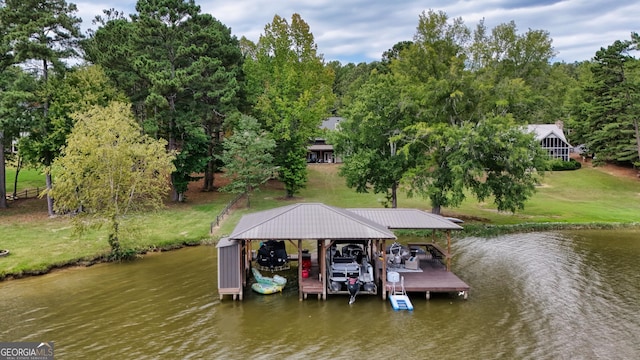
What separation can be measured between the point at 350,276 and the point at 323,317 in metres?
2.78

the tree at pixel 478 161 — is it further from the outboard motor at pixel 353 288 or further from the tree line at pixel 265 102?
the outboard motor at pixel 353 288

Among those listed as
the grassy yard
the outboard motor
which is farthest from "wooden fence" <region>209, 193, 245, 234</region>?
the outboard motor

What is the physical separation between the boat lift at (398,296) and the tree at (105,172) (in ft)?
42.1

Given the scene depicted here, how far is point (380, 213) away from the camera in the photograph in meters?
20.0

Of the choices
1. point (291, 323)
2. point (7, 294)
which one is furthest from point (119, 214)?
point (291, 323)

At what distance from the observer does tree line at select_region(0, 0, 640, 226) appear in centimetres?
2738

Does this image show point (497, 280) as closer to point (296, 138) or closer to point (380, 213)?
point (380, 213)

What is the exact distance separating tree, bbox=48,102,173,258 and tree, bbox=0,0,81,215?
915cm

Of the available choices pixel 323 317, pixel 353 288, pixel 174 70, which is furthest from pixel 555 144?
pixel 323 317

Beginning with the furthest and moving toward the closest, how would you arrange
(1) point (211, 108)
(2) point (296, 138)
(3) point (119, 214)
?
(2) point (296, 138) < (1) point (211, 108) < (3) point (119, 214)

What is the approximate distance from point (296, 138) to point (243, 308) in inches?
1002

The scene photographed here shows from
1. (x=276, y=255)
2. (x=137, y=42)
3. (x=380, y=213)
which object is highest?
(x=137, y=42)

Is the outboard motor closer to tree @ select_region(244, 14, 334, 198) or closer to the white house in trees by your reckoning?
tree @ select_region(244, 14, 334, 198)

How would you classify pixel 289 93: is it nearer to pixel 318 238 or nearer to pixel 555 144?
pixel 318 238
